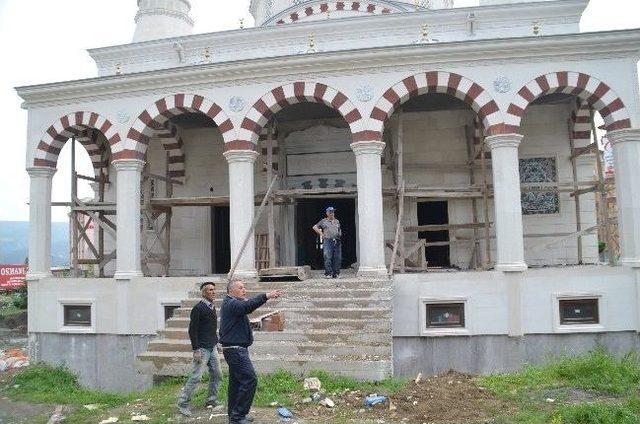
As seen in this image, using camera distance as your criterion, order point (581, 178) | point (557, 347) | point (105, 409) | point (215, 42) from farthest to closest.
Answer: point (215, 42), point (581, 178), point (557, 347), point (105, 409)

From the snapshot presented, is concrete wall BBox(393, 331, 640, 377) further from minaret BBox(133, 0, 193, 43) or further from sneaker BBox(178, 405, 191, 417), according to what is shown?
minaret BBox(133, 0, 193, 43)

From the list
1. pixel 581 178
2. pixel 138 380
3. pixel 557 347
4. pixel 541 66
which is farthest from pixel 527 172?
pixel 138 380

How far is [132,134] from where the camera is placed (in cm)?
1351

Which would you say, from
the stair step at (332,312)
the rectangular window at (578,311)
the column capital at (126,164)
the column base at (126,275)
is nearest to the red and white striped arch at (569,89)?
the rectangular window at (578,311)

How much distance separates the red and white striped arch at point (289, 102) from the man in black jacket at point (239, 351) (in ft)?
21.7

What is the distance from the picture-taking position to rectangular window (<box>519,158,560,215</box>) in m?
14.7

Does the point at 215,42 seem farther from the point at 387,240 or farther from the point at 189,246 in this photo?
the point at 387,240

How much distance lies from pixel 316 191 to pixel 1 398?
7.57 meters

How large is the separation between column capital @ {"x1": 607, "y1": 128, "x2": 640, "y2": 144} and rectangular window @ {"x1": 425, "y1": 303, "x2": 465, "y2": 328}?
15.8 feet

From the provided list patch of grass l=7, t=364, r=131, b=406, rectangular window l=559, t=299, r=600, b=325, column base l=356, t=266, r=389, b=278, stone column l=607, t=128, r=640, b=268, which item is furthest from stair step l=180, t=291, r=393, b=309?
stone column l=607, t=128, r=640, b=268

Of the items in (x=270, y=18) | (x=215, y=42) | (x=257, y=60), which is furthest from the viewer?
(x=270, y=18)

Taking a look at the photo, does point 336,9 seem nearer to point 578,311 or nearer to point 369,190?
point 369,190

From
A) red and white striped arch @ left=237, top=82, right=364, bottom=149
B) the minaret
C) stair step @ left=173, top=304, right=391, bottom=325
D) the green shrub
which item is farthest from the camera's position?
the green shrub

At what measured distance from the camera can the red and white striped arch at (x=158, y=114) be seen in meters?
13.1
